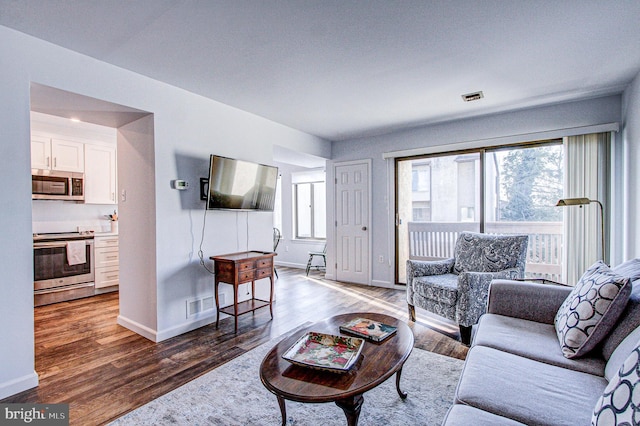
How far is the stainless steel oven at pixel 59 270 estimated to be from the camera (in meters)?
3.96

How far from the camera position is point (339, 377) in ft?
4.55

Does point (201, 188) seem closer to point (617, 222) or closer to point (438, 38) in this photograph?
point (438, 38)

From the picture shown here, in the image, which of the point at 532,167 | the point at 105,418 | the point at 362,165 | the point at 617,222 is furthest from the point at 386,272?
the point at 105,418

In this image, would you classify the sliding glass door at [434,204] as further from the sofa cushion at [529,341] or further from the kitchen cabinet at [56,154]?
the kitchen cabinet at [56,154]

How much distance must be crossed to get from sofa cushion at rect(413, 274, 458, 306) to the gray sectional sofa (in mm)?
828

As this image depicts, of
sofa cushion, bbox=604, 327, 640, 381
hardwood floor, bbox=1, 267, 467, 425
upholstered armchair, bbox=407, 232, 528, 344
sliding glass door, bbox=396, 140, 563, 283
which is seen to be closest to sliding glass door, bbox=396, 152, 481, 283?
sliding glass door, bbox=396, 140, 563, 283

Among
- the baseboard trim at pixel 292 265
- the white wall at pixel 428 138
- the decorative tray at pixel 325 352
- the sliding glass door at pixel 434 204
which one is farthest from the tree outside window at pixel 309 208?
the decorative tray at pixel 325 352

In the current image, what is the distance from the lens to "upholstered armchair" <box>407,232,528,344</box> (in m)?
2.73

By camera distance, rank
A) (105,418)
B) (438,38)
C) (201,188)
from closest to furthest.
Answer: (105,418) < (438,38) < (201,188)

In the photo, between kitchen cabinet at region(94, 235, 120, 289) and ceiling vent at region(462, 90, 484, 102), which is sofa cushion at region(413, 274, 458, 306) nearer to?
ceiling vent at region(462, 90, 484, 102)

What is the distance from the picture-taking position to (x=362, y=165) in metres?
5.04

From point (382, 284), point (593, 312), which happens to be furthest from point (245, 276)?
point (593, 312)

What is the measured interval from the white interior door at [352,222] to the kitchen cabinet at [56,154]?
386 centimetres

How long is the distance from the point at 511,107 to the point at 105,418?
4.58 meters
